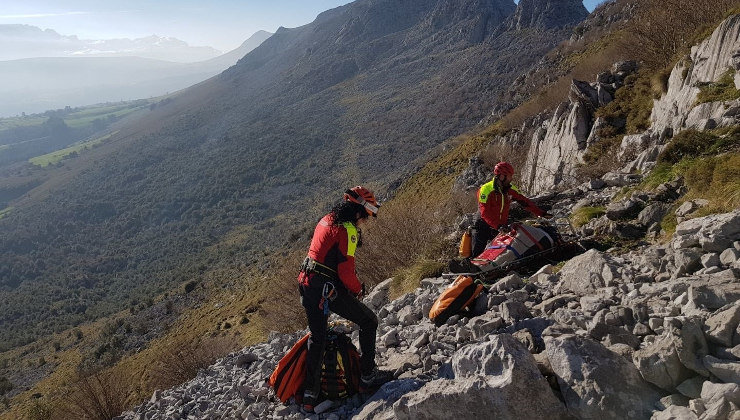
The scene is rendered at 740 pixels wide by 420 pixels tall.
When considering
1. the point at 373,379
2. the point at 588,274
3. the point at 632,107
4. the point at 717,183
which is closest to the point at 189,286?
the point at 632,107

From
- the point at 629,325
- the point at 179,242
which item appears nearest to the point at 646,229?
the point at 629,325

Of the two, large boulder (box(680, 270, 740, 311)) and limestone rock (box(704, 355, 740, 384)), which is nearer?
limestone rock (box(704, 355, 740, 384))

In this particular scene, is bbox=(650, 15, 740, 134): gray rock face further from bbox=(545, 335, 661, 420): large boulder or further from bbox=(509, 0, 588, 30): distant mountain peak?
bbox=(509, 0, 588, 30): distant mountain peak

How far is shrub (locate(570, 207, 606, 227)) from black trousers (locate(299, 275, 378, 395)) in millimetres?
5703

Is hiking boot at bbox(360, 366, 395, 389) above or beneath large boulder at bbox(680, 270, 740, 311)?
beneath

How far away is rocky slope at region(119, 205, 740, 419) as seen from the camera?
11.5ft

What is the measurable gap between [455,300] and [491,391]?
214cm

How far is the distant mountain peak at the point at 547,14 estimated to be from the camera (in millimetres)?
97062

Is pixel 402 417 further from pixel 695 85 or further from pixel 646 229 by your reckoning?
pixel 695 85

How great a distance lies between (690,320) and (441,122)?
75.8 meters

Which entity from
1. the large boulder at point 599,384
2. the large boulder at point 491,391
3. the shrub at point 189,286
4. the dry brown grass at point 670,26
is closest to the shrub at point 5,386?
the shrub at point 189,286

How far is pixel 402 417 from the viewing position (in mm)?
4312

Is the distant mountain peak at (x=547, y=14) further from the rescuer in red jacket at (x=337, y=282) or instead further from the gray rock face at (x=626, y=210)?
the rescuer in red jacket at (x=337, y=282)

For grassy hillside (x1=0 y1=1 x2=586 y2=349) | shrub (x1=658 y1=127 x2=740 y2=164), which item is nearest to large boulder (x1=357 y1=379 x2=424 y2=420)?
shrub (x1=658 y1=127 x2=740 y2=164)
